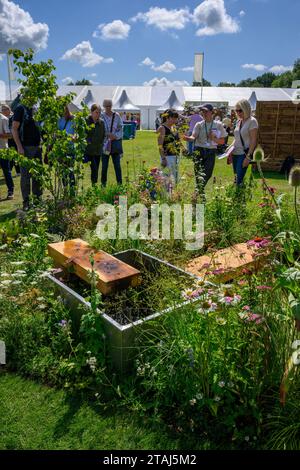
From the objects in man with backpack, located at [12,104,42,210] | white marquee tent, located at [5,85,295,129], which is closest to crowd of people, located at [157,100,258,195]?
man with backpack, located at [12,104,42,210]

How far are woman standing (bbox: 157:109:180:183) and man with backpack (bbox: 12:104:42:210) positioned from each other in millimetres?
1930

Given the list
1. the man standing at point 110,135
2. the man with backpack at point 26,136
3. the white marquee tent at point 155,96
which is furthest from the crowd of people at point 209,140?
the white marquee tent at point 155,96

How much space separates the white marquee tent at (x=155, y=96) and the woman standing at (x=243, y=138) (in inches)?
945

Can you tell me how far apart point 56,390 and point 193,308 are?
1.11 meters

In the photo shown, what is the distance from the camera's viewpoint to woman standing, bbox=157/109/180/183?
6.00 meters

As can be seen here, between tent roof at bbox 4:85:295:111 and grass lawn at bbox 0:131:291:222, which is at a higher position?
tent roof at bbox 4:85:295:111

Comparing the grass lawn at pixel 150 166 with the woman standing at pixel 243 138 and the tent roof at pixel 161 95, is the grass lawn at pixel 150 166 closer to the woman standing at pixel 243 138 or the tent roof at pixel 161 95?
the woman standing at pixel 243 138

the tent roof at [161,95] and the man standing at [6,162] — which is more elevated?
the tent roof at [161,95]

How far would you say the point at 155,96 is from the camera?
3297cm

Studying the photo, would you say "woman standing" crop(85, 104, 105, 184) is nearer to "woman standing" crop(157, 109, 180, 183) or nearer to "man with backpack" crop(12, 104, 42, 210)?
"man with backpack" crop(12, 104, 42, 210)

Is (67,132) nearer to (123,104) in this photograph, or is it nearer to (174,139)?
(174,139)

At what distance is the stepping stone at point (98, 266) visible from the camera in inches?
120

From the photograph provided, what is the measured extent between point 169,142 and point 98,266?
346 centimetres
